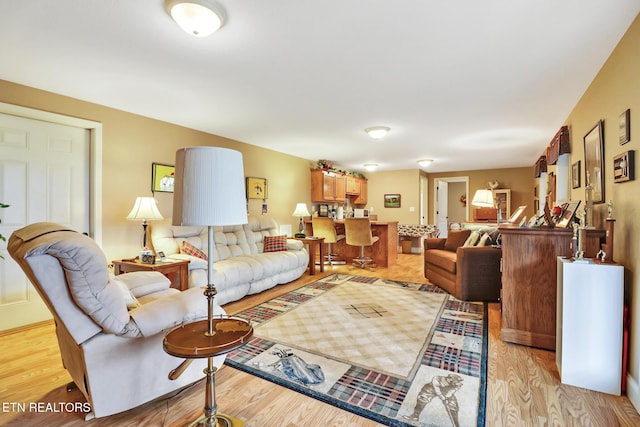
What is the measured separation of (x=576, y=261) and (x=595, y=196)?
96 cm

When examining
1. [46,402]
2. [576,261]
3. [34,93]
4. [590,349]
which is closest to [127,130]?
[34,93]

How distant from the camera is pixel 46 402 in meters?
1.80

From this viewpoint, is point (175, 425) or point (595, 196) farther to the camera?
point (595, 196)

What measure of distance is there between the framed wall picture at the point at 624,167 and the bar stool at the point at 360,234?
3.51 m

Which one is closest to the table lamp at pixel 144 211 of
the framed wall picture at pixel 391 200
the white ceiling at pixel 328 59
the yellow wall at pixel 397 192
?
the white ceiling at pixel 328 59

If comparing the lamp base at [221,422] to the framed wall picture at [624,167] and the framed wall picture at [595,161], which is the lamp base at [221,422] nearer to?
the framed wall picture at [624,167]

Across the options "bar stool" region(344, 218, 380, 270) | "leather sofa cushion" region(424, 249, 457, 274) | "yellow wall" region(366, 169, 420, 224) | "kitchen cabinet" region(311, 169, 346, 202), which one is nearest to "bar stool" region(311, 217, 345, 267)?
"bar stool" region(344, 218, 380, 270)

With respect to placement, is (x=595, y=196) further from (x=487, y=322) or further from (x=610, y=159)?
(x=487, y=322)

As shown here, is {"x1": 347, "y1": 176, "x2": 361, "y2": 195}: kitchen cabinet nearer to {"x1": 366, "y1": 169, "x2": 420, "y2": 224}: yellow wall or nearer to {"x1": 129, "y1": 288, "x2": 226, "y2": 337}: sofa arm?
{"x1": 366, "y1": 169, "x2": 420, "y2": 224}: yellow wall

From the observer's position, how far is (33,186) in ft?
9.69

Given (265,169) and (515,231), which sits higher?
(265,169)

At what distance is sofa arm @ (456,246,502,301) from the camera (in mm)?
3656

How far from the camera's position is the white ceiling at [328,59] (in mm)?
1787

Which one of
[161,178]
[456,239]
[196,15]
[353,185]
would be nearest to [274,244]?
[161,178]
